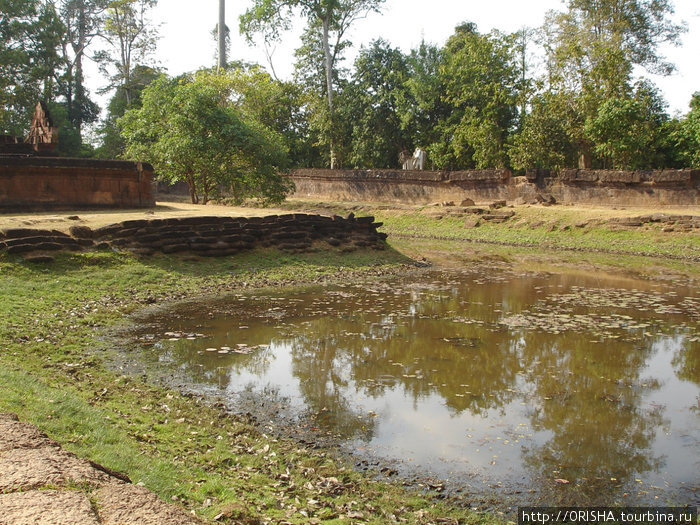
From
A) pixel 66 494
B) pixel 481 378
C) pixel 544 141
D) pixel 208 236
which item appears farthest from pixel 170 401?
pixel 544 141

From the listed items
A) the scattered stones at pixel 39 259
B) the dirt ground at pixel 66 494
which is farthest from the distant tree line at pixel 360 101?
the dirt ground at pixel 66 494

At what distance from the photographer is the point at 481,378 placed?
639 centimetres

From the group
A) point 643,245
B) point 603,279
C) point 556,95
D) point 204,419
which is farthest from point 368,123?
point 204,419

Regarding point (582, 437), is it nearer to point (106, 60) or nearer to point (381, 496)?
point (381, 496)

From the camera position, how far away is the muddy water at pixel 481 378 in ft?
14.5

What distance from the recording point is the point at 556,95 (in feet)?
81.7

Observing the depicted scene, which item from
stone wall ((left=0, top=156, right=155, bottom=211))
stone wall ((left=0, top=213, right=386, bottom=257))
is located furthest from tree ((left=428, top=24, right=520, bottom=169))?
stone wall ((left=0, top=156, right=155, bottom=211))

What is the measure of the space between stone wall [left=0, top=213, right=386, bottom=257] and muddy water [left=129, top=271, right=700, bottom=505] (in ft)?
9.40

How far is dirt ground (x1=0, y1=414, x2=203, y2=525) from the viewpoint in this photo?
2.52 metres

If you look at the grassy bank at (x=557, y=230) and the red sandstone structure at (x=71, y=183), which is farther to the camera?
the grassy bank at (x=557, y=230)

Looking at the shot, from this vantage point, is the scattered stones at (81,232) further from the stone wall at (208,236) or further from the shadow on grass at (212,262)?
the shadow on grass at (212,262)

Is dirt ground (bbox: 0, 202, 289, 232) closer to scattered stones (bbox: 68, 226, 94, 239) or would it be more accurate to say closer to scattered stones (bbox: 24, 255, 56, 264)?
scattered stones (bbox: 68, 226, 94, 239)

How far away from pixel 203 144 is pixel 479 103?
48.4 ft

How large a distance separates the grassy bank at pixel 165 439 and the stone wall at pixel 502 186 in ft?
57.0
